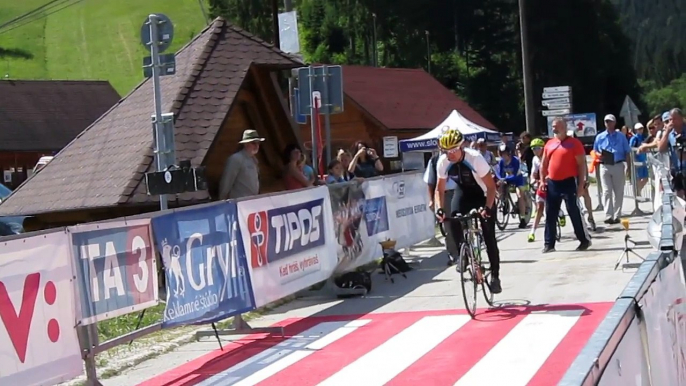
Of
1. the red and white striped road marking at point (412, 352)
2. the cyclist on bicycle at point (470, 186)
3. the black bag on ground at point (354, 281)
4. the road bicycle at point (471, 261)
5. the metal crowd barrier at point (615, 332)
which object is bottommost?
the red and white striped road marking at point (412, 352)

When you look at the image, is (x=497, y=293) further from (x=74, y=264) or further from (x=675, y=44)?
(x=675, y=44)

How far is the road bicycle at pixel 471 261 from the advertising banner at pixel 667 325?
4220 millimetres

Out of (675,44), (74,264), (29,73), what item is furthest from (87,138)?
(29,73)

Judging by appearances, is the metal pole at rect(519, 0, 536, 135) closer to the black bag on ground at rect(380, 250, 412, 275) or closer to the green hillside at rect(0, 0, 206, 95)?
the black bag on ground at rect(380, 250, 412, 275)

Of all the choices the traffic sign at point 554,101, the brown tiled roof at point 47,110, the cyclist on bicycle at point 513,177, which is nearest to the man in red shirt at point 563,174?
the cyclist on bicycle at point 513,177

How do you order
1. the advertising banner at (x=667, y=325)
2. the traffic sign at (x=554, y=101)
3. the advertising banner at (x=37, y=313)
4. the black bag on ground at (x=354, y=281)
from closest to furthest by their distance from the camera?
the advertising banner at (x=667, y=325), the advertising banner at (x=37, y=313), the black bag on ground at (x=354, y=281), the traffic sign at (x=554, y=101)

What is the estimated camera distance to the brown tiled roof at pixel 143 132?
18281mm

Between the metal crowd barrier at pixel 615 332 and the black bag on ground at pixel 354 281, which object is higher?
the metal crowd barrier at pixel 615 332

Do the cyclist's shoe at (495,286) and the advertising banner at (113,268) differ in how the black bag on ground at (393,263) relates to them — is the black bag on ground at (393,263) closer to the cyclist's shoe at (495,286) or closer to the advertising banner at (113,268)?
the cyclist's shoe at (495,286)

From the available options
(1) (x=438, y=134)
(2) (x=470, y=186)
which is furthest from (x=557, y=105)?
(2) (x=470, y=186)

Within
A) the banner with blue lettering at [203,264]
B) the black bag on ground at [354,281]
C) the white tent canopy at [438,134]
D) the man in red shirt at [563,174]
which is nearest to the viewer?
the banner with blue lettering at [203,264]

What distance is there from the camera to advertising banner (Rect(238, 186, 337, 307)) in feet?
38.8

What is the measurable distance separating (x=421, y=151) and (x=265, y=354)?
55.0 ft

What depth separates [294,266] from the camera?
42.5 ft
